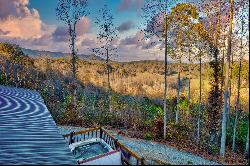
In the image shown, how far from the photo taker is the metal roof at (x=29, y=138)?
31.4 feet

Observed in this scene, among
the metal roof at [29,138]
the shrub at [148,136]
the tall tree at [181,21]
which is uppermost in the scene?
the tall tree at [181,21]

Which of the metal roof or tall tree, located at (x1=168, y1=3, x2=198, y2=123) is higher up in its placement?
tall tree, located at (x1=168, y1=3, x2=198, y2=123)

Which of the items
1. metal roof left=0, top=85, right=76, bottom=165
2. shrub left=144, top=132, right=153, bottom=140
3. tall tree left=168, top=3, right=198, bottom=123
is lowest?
shrub left=144, top=132, right=153, bottom=140

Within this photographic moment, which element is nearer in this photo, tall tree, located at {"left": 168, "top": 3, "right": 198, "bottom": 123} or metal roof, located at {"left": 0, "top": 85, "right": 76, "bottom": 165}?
metal roof, located at {"left": 0, "top": 85, "right": 76, "bottom": 165}

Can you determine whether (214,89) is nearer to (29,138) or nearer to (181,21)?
(181,21)

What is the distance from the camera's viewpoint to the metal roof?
9.57 metres

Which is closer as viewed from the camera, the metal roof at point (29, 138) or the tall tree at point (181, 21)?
the metal roof at point (29, 138)

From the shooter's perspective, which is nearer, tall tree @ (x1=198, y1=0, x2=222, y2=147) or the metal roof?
the metal roof

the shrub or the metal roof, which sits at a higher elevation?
the metal roof

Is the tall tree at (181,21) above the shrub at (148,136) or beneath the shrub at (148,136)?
above

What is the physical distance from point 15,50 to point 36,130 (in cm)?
7445

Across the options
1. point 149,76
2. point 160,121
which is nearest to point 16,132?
point 160,121

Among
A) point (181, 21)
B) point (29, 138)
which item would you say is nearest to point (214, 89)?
point (181, 21)

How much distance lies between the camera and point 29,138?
39.0 feet
